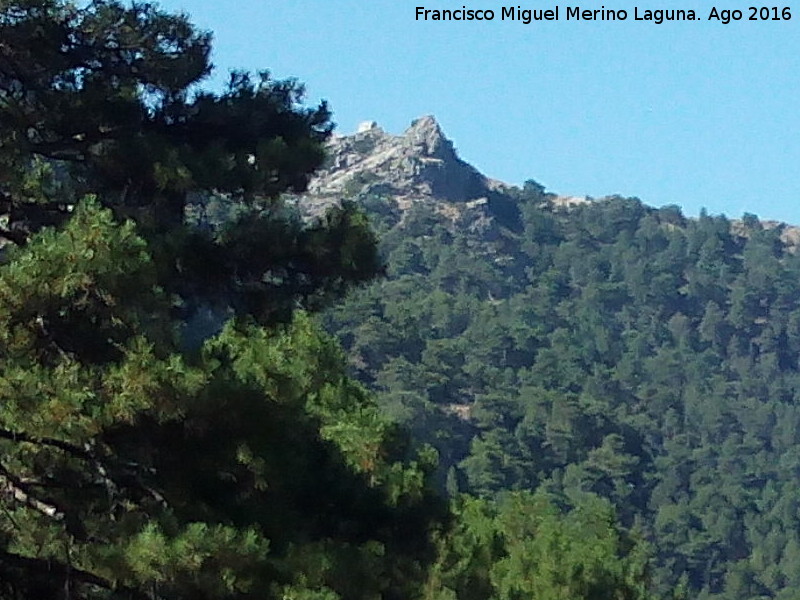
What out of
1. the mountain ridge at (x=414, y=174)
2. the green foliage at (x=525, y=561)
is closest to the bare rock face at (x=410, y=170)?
the mountain ridge at (x=414, y=174)

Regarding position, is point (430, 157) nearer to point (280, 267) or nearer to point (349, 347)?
point (349, 347)

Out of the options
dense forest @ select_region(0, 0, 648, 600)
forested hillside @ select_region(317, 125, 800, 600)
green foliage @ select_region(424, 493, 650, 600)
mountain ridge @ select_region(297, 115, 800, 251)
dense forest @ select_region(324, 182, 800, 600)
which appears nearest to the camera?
dense forest @ select_region(0, 0, 648, 600)

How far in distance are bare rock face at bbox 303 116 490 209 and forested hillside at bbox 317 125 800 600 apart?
46 centimetres

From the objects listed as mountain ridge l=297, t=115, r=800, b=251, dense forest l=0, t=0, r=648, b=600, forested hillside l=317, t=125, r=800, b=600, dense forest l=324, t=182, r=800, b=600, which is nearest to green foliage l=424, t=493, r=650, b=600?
dense forest l=0, t=0, r=648, b=600

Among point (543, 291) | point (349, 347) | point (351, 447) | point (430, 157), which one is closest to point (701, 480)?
point (349, 347)

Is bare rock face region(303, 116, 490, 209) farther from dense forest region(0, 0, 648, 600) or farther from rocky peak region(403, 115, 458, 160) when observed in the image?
dense forest region(0, 0, 648, 600)

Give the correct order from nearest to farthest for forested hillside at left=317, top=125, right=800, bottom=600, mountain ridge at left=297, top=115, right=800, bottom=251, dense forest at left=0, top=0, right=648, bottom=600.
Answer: dense forest at left=0, top=0, right=648, bottom=600 → forested hillside at left=317, top=125, right=800, bottom=600 → mountain ridge at left=297, top=115, right=800, bottom=251

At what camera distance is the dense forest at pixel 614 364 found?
7300 centimetres

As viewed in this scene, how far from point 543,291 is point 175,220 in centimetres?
10778

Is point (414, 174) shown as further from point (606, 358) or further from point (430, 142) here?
point (606, 358)

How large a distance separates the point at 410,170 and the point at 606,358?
25.3 metres

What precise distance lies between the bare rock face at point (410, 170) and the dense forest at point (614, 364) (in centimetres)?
241

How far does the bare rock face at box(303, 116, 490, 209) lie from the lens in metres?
122

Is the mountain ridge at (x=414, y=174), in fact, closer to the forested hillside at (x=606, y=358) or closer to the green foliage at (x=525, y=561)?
the forested hillside at (x=606, y=358)
